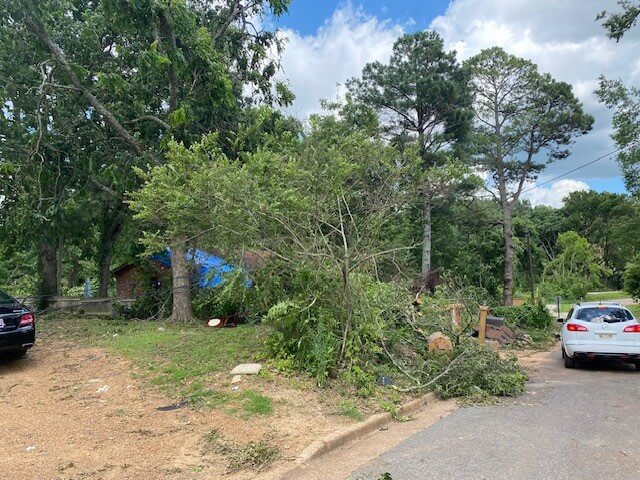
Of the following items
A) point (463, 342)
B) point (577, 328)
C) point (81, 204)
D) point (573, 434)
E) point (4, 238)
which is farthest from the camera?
point (4, 238)

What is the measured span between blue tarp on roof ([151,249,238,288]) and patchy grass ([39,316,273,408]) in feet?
4.31

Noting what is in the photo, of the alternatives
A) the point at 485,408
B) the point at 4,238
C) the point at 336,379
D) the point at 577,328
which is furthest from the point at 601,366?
the point at 4,238

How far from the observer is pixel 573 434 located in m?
6.01

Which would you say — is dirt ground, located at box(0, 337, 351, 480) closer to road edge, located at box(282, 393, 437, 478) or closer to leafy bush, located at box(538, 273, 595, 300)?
road edge, located at box(282, 393, 437, 478)

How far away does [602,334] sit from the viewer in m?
10.4

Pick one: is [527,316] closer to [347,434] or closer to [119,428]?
[347,434]

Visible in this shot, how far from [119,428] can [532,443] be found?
483 centimetres

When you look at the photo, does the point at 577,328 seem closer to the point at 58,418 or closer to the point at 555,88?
the point at 58,418

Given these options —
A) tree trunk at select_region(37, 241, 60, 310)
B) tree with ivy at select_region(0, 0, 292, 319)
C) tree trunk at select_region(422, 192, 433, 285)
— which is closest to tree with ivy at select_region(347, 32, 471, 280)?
tree trunk at select_region(422, 192, 433, 285)

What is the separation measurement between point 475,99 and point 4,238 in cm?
2578

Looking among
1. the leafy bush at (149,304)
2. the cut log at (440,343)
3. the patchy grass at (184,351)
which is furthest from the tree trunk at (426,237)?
the cut log at (440,343)

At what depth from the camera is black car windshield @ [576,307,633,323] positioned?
34.7 ft

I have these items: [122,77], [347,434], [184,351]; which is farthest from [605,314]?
[122,77]

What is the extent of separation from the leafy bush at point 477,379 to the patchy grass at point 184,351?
3.26m
